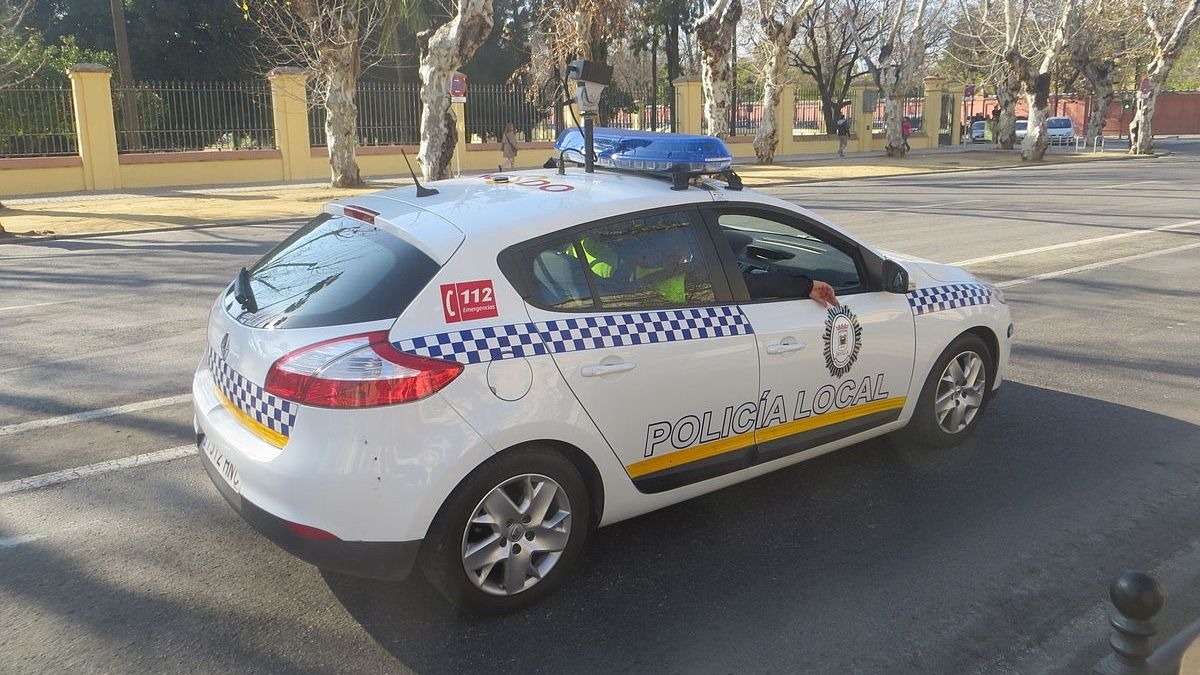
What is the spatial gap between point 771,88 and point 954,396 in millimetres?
26572

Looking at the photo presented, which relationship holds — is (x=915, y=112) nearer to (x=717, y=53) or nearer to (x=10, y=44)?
(x=717, y=53)

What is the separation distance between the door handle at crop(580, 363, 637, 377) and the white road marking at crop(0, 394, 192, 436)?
3.60 meters

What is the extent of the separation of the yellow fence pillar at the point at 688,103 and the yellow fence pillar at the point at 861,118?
10280 mm

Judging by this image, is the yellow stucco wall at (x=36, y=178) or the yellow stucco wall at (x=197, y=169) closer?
the yellow stucco wall at (x=36, y=178)

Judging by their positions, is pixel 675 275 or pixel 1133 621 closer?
pixel 1133 621

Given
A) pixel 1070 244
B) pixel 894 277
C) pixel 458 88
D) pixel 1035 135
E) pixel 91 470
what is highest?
pixel 458 88

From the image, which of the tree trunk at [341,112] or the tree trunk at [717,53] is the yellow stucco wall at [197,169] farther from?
the tree trunk at [717,53]

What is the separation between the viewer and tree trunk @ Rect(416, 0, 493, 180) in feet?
66.2

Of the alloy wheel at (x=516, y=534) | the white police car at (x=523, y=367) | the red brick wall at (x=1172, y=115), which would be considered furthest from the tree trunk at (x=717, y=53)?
the red brick wall at (x=1172, y=115)

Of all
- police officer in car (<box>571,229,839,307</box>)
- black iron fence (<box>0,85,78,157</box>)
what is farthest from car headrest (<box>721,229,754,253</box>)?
black iron fence (<box>0,85,78,157</box>)

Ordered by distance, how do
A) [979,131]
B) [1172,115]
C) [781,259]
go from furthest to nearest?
[1172,115], [979,131], [781,259]

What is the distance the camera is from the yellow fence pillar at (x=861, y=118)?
3969cm

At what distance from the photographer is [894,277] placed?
4.56 m

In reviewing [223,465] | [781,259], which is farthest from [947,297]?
[223,465]
